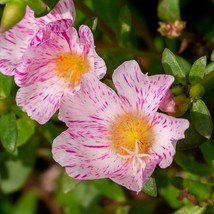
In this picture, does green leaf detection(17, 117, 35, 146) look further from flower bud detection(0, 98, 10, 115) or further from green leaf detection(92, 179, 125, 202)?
green leaf detection(92, 179, 125, 202)

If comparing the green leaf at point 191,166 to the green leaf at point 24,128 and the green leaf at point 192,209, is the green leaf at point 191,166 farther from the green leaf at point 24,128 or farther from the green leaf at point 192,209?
the green leaf at point 24,128

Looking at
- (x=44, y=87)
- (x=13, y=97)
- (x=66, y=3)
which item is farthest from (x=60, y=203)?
(x=66, y=3)

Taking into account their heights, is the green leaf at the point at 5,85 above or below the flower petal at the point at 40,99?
below

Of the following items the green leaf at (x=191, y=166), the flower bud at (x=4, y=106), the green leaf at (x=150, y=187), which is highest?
the green leaf at (x=150, y=187)

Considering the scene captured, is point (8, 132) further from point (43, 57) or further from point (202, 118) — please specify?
point (202, 118)

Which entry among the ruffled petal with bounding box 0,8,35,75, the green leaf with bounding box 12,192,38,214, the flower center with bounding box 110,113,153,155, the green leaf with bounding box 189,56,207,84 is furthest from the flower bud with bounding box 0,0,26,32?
the green leaf with bounding box 12,192,38,214

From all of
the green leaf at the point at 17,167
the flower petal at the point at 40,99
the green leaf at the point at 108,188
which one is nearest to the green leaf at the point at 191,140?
the flower petal at the point at 40,99

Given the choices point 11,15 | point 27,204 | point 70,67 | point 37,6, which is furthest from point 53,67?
point 27,204
